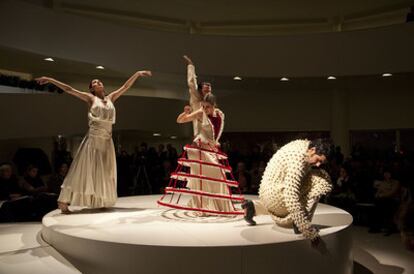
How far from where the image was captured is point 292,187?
3.43 meters

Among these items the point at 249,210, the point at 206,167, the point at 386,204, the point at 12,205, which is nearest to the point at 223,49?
the point at 386,204

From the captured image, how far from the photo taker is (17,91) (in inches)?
300

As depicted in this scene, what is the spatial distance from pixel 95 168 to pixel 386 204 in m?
3.64

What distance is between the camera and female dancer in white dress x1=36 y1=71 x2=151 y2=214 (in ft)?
15.3

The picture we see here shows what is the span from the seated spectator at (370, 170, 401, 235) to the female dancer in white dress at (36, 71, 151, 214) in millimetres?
3359

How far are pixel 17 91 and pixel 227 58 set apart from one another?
152 inches

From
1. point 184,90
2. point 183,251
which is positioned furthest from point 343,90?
point 183,251

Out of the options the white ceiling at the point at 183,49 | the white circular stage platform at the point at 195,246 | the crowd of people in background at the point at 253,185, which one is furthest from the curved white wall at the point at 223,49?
the white circular stage platform at the point at 195,246

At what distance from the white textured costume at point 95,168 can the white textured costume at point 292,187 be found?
1.83 m

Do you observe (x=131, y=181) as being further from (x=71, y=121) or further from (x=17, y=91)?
(x=17, y=91)

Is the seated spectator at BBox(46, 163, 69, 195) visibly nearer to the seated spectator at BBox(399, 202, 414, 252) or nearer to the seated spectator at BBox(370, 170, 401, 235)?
the seated spectator at BBox(370, 170, 401, 235)

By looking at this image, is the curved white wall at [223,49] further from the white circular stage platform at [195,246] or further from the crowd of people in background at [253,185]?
the white circular stage platform at [195,246]

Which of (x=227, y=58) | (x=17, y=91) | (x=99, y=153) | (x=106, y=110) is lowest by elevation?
(x=99, y=153)

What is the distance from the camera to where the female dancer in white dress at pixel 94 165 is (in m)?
4.66
